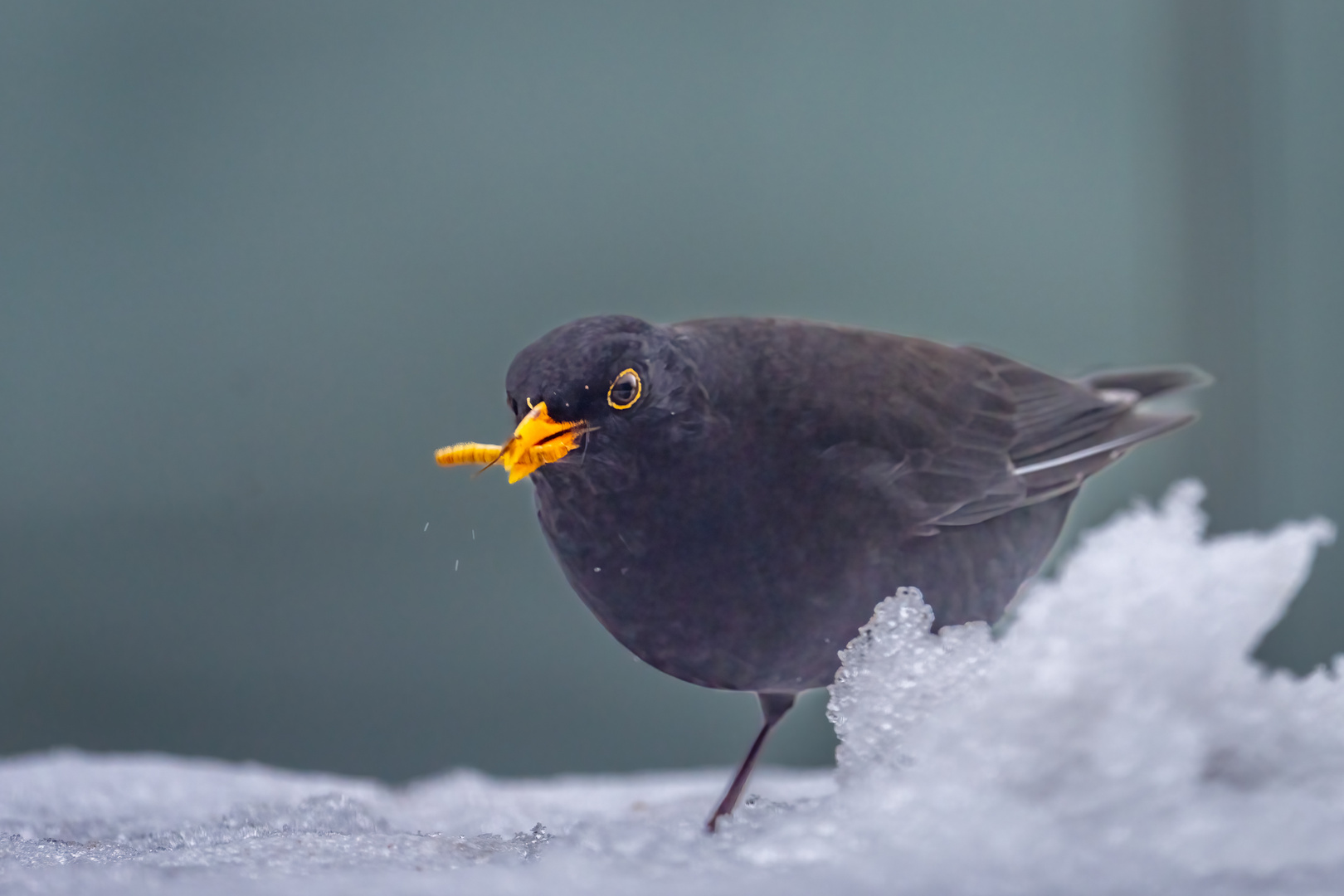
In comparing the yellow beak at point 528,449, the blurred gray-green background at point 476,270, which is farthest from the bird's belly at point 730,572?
the blurred gray-green background at point 476,270

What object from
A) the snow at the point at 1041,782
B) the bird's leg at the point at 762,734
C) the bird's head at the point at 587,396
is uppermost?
the bird's head at the point at 587,396

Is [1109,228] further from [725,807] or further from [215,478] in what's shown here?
[215,478]

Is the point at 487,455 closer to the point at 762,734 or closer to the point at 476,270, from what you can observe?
the point at 762,734

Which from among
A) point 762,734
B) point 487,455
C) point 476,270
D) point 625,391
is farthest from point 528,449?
point 476,270

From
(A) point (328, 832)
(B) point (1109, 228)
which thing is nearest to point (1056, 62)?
(B) point (1109, 228)

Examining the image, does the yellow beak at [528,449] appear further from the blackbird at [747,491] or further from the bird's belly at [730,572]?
the bird's belly at [730,572]

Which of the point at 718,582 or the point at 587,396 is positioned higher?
the point at 587,396

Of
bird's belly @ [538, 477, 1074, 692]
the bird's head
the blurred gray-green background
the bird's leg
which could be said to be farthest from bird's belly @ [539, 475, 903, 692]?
the blurred gray-green background
